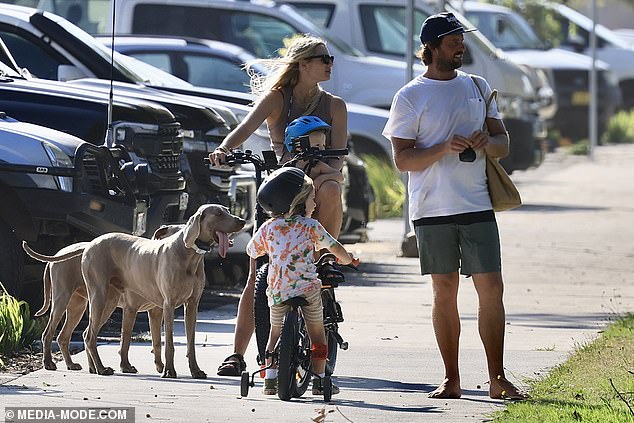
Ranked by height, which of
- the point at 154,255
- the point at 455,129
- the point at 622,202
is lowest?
the point at 622,202

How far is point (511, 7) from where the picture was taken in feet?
121

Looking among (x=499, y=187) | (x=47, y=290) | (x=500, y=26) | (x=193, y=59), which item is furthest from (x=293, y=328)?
(x=500, y=26)

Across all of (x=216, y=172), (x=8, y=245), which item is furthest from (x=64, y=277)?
(x=216, y=172)

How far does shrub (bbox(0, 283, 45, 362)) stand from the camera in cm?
900

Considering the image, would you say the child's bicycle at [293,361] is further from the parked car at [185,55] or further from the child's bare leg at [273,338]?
the parked car at [185,55]

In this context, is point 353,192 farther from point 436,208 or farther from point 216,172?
point 436,208

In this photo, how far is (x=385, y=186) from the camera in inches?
771

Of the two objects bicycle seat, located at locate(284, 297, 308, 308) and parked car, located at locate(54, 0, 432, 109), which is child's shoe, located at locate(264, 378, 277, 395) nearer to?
bicycle seat, located at locate(284, 297, 308, 308)

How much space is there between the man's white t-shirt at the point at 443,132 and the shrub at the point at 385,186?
10729mm

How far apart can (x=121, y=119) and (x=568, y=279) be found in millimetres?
4783

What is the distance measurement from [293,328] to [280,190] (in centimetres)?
64

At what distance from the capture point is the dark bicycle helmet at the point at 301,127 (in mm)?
8336

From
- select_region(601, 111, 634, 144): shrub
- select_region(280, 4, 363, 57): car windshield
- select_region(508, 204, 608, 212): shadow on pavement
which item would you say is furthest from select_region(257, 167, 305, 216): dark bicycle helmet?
select_region(601, 111, 634, 144): shrub

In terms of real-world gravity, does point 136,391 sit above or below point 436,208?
below
